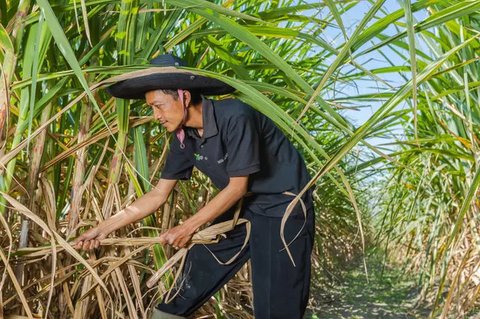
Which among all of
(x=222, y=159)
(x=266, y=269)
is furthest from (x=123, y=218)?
(x=266, y=269)

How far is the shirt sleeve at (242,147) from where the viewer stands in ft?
4.84

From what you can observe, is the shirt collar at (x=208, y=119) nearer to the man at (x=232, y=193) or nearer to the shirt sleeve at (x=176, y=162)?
the man at (x=232, y=193)

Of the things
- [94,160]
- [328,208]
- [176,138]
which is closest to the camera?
[94,160]

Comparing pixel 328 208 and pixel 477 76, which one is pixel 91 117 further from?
pixel 328 208

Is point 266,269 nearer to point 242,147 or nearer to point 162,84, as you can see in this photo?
point 242,147

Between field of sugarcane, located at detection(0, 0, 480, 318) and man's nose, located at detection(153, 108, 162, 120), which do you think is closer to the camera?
field of sugarcane, located at detection(0, 0, 480, 318)

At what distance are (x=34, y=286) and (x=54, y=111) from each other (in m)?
0.36

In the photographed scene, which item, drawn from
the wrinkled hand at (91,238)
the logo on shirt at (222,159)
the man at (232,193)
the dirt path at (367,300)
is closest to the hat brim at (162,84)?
the man at (232,193)

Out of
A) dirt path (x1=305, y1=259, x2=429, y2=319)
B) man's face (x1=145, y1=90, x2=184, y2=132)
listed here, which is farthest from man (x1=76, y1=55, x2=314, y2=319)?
dirt path (x1=305, y1=259, x2=429, y2=319)

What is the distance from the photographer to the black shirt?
1495mm

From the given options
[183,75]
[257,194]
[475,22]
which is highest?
[475,22]

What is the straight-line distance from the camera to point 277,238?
1.65 meters

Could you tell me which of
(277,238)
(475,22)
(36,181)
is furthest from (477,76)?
(36,181)

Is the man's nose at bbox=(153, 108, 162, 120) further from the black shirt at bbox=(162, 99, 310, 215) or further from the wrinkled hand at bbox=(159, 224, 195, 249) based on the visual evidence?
the wrinkled hand at bbox=(159, 224, 195, 249)
